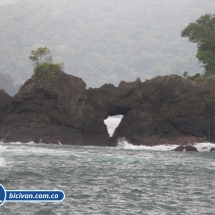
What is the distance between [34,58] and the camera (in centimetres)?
7231

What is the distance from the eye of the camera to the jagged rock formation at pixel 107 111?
6512cm

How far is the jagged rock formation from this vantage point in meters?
65.1

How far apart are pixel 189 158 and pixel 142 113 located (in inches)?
640

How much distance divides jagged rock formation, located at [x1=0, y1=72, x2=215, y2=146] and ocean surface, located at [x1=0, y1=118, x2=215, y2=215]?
10741mm

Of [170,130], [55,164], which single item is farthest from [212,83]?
[55,164]

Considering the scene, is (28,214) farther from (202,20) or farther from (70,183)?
(202,20)

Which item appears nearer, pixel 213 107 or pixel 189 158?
pixel 189 158

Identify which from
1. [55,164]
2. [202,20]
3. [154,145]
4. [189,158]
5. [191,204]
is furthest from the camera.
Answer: [202,20]

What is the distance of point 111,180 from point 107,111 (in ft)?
110

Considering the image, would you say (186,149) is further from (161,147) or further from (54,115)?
(54,115)

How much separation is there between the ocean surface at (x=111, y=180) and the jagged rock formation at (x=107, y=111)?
10741 mm

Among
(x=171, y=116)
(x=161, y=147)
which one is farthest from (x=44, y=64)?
(x=161, y=147)

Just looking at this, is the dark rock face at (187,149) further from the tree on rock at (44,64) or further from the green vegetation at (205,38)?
the green vegetation at (205,38)

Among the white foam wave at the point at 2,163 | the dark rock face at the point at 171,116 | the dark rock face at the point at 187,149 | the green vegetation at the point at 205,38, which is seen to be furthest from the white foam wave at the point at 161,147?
the white foam wave at the point at 2,163
